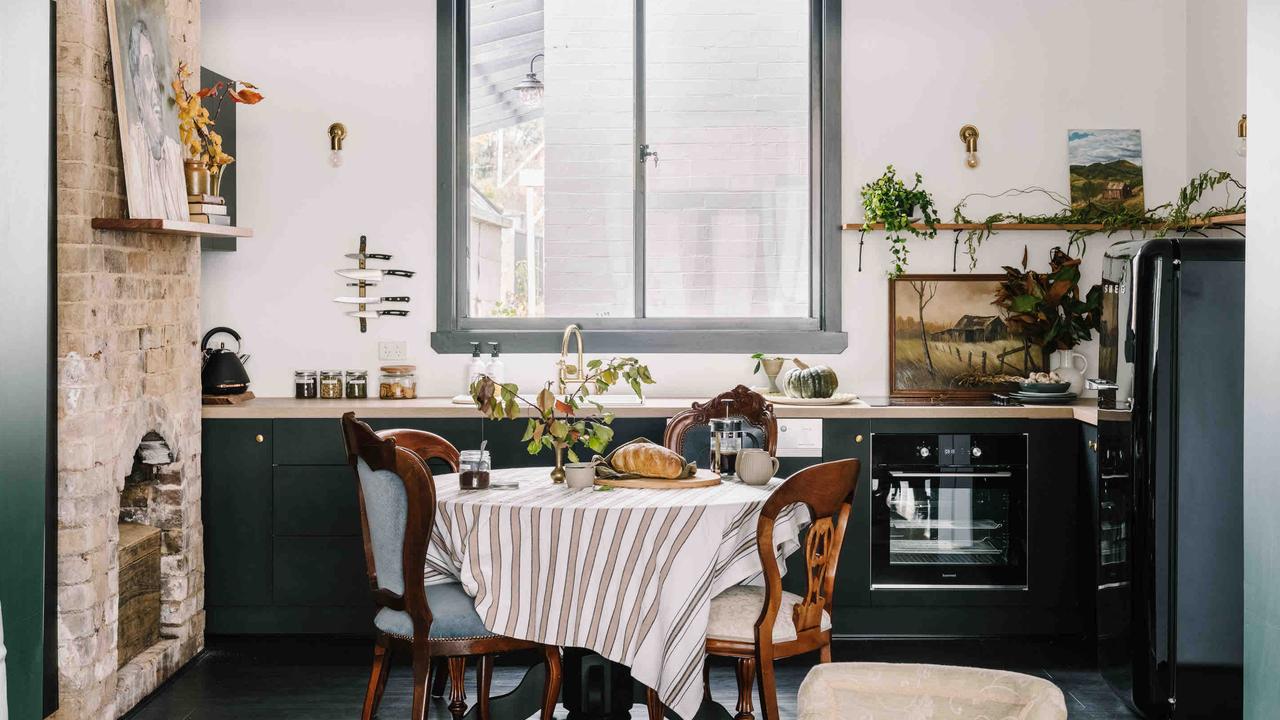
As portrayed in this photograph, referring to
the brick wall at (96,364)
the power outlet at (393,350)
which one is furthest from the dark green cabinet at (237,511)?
the power outlet at (393,350)

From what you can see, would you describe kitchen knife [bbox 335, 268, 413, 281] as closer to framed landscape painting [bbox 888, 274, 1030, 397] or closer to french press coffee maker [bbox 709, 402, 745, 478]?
french press coffee maker [bbox 709, 402, 745, 478]

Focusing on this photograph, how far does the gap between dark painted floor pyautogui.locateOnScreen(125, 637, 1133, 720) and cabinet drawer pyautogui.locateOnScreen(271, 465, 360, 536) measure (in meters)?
0.46

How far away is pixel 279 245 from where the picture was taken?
5.07m

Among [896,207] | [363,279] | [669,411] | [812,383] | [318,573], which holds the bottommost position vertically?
[318,573]

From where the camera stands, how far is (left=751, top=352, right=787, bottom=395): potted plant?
4984 millimetres

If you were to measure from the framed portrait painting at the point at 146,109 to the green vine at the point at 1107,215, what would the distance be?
3.21m

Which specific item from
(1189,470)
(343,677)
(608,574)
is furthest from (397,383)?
(1189,470)

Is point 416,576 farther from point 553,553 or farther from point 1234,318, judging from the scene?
point 1234,318

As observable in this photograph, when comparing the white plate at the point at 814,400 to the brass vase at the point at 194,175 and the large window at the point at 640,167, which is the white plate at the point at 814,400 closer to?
the large window at the point at 640,167

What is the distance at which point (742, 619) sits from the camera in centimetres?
302

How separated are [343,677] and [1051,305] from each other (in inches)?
130

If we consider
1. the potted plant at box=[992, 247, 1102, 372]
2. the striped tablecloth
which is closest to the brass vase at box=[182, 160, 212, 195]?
the striped tablecloth

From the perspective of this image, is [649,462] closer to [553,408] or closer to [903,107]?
[553,408]

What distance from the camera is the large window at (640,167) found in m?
5.20
